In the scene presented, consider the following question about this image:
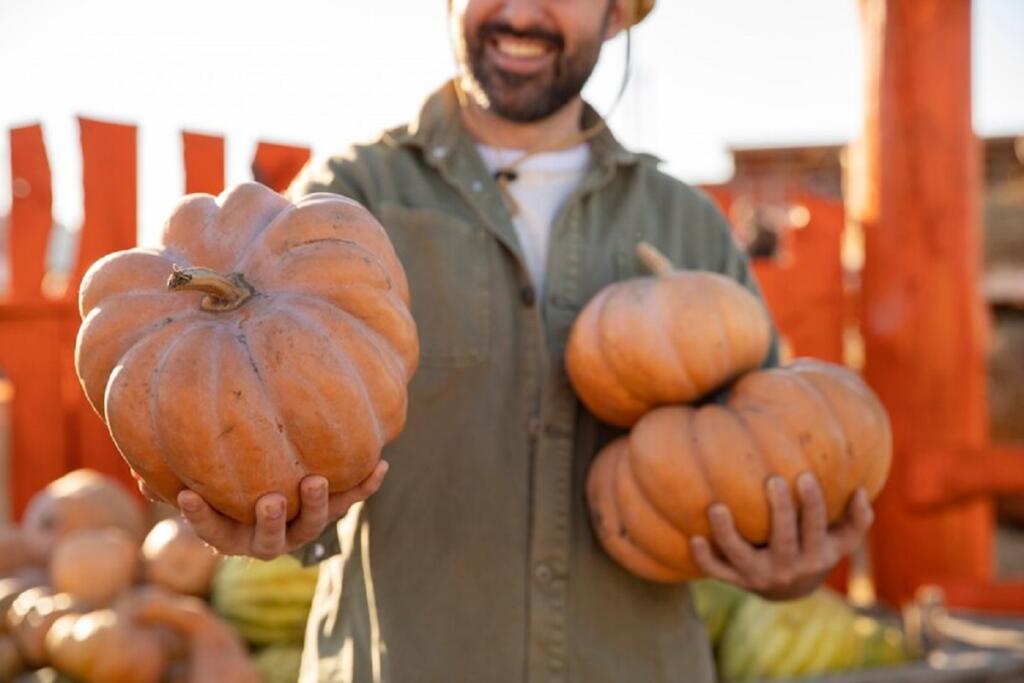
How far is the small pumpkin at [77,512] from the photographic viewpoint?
3.84m

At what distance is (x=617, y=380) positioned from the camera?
2.16 meters

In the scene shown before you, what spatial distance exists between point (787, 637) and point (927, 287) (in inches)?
69.5

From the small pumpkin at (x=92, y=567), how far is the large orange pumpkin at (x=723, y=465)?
2096mm

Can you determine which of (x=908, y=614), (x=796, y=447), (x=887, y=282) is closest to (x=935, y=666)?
(x=908, y=614)

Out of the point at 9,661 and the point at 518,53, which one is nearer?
the point at 518,53

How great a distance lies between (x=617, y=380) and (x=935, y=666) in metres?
2.51

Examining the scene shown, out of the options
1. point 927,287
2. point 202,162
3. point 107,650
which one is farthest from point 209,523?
point 927,287

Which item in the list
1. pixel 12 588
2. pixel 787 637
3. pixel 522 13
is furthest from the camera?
pixel 787 637

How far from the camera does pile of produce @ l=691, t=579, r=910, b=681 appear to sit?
3963 mm

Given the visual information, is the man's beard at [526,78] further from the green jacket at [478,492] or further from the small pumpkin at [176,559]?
the small pumpkin at [176,559]

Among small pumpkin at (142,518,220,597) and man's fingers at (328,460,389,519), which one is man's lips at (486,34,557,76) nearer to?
man's fingers at (328,460,389,519)

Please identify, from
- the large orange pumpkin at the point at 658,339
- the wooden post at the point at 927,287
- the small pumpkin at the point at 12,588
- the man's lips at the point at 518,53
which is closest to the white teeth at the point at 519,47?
the man's lips at the point at 518,53

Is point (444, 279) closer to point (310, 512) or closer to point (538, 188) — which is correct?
point (538, 188)

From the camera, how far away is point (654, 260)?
2252 millimetres
